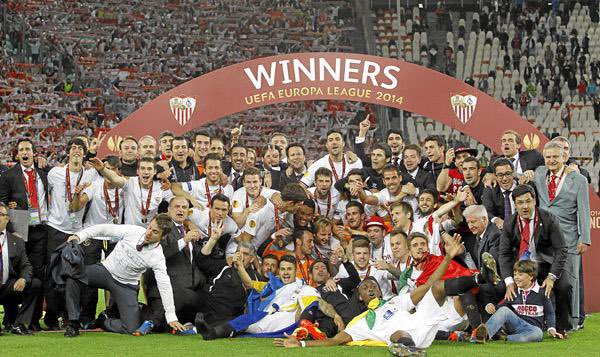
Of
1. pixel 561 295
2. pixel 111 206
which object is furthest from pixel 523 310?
pixel 111 206

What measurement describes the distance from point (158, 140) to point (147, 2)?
22.3 metres

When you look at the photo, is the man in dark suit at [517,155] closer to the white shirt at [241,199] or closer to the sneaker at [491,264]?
the sneaker at [491,264]

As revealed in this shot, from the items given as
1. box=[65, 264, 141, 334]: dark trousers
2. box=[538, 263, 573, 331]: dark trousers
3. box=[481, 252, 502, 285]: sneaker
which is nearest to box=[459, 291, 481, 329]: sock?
box=[481, 252, 502, 285]: sneaker

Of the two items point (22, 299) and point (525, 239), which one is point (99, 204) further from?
point (525, 239)

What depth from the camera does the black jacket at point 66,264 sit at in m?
9.67

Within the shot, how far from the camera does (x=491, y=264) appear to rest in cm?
921

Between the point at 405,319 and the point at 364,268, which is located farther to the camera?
the point at 364,268

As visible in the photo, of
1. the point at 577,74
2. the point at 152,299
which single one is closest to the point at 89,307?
the point at 152,299

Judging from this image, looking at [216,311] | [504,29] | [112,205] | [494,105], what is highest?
[504,29]

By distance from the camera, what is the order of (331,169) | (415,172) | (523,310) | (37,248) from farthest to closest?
(331,169)
(415,172)
(37,248)
(523,310)

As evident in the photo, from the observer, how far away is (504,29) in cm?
3244

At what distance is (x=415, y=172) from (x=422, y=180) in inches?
5.4

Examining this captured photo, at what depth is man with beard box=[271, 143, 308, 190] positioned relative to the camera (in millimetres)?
11453

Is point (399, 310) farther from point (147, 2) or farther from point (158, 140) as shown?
point (147, 2)
